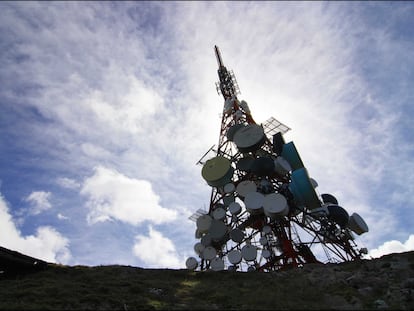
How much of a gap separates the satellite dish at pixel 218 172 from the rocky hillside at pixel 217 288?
11.9m

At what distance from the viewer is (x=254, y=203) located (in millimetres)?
26734

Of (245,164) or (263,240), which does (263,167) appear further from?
(263,240)

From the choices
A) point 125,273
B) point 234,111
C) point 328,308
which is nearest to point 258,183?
point 234,111

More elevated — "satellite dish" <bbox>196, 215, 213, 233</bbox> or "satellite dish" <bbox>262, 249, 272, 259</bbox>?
"satellite dish" <bbox>196, 215, 213, 233</bbox>

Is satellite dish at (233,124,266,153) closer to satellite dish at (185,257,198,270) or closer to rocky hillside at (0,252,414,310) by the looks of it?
satellite dish at (185,257,198,270)

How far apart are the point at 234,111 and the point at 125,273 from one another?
83.9 feet

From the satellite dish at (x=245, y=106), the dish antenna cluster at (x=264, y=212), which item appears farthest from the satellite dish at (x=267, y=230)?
the satellite dish at (x=245, y=106)

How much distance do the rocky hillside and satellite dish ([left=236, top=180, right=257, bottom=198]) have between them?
9.82m

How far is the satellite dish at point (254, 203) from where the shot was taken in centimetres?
2653

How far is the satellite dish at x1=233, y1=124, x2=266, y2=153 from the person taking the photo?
3106 cm

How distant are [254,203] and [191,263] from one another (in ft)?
27.7

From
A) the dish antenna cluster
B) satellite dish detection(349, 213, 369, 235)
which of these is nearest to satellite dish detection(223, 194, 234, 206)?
the dish antenna cluster

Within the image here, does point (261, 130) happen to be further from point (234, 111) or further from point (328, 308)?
point (328, 308)

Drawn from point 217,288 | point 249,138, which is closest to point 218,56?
point 249,138
